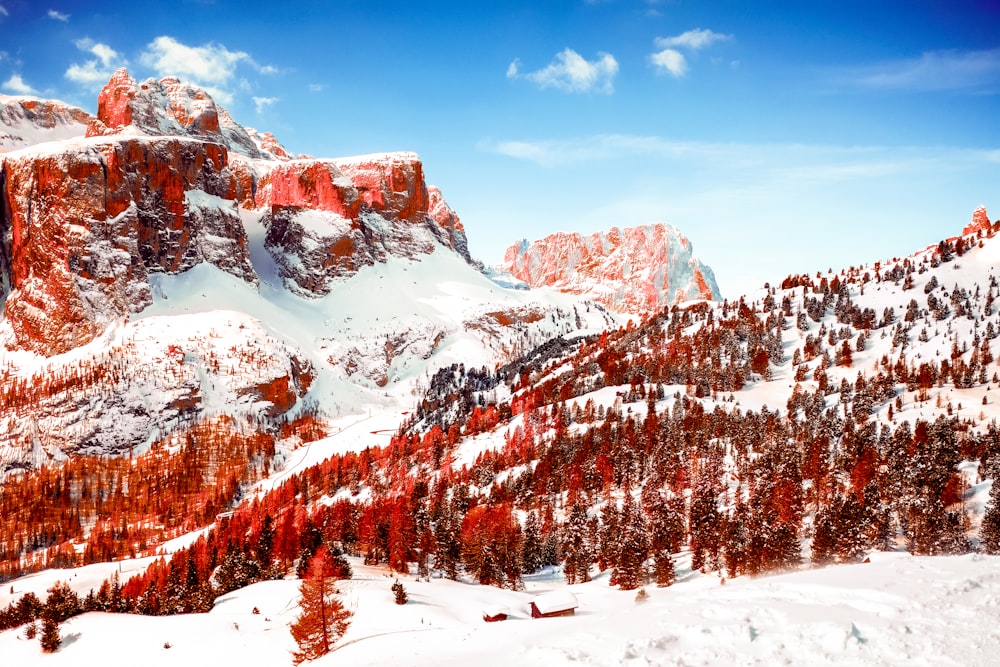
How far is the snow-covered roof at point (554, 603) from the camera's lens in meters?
55.4

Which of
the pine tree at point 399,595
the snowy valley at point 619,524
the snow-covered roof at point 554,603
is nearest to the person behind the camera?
the snowy valley at point 619,524

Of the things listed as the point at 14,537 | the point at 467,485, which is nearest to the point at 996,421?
the point at 467,485

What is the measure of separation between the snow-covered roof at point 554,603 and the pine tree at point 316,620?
62.2 feet

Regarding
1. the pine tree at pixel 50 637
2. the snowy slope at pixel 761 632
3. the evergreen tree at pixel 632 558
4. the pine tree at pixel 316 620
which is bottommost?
the evergreen tree at pixel 632 558

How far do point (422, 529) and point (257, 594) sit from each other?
3596cm

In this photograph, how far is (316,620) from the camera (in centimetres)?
4434

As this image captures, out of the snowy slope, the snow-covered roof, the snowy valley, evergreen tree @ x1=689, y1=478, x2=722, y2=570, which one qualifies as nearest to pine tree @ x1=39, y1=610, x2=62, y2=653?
the snowy valley

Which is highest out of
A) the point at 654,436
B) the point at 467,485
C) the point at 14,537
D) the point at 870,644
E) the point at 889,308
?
the point at 889,308

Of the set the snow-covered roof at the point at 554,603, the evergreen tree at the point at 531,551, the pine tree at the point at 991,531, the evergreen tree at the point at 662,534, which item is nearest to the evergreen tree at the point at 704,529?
the evergreen tree at the point at 662,534

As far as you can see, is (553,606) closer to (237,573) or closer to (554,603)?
(554,603)

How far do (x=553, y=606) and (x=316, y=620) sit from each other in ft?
75.7

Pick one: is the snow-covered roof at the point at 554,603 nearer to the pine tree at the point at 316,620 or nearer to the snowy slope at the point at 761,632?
the snowy slope at the point at 761,632

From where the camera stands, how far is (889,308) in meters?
191

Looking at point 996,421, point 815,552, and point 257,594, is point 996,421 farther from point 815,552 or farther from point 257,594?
point 257,594
